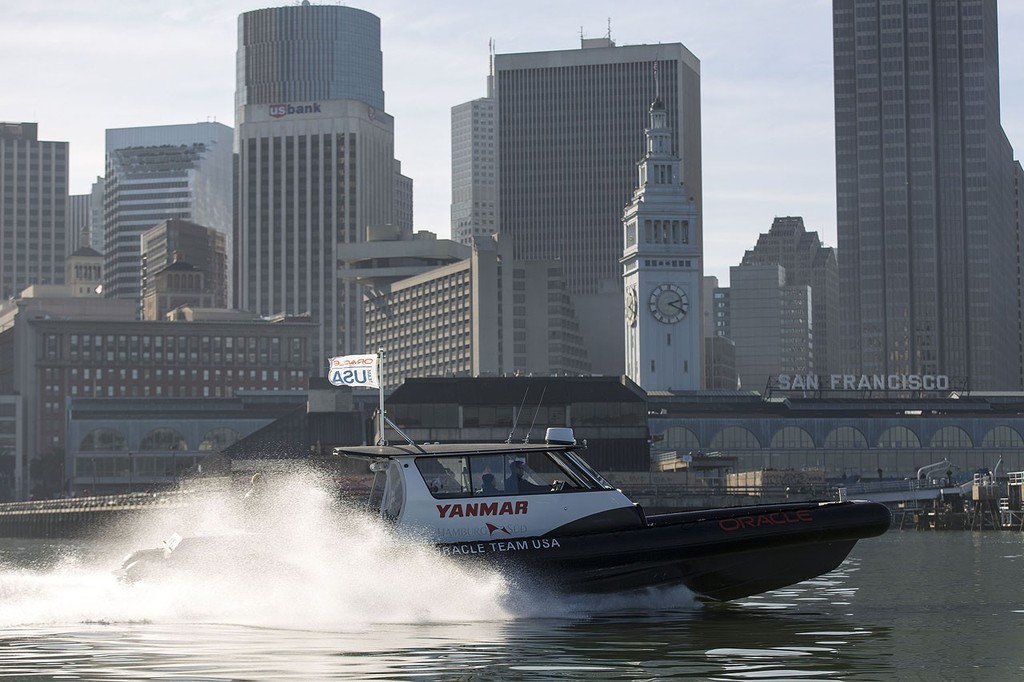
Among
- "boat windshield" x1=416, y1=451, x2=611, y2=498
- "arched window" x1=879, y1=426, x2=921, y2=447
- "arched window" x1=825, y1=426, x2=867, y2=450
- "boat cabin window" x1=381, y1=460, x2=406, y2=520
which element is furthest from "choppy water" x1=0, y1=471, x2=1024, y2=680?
"arched window" x1=879, y1=426, x2=921, y2=447

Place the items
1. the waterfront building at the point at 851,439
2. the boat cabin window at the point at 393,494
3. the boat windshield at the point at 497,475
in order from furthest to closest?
the waterfront building at the point at 851,439, the boat windshield at the point at 497,475, the boat cabin window at the point at 393,494

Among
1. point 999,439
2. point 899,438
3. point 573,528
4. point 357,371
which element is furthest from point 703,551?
point 999,439

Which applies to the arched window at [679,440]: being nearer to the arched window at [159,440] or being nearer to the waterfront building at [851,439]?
the waterfront building at [851,439]

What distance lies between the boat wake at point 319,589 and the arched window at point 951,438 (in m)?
143

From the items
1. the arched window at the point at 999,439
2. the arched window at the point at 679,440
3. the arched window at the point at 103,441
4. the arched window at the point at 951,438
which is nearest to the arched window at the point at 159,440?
the arched window at the point at 103,441

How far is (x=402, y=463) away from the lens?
33156 millimetres

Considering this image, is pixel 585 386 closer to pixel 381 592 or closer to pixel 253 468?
pixel 253 468

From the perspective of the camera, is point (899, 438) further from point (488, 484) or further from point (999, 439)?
point (488, 484)

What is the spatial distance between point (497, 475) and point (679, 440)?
139m

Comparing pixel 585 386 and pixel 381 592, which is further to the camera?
pixel 585 386

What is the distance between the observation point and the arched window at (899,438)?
560ft

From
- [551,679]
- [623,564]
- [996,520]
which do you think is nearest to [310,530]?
[623,564]

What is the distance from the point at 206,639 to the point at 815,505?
1285 centimetres

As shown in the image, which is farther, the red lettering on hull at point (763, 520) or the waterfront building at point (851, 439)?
the waterfront building at point (851, 439)
